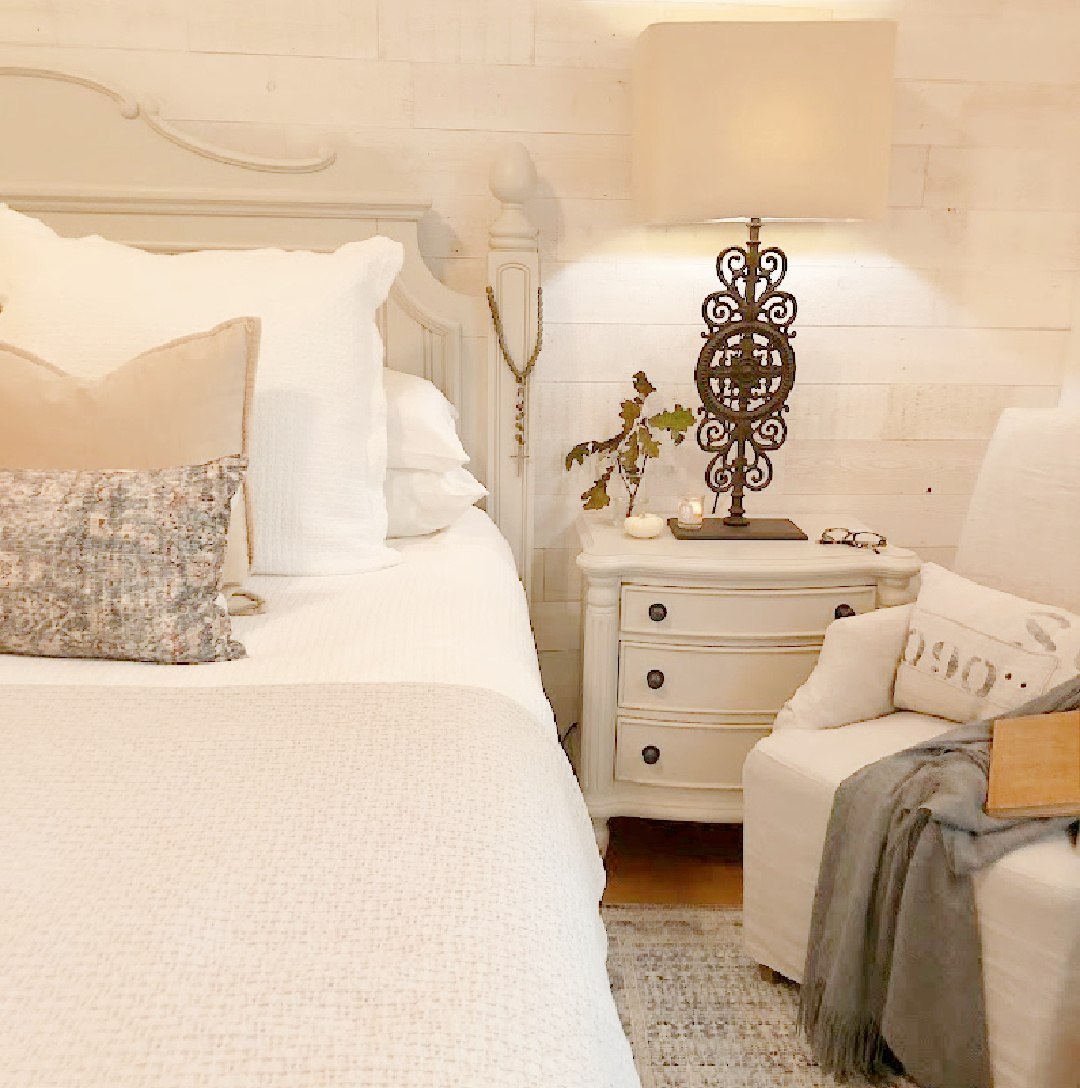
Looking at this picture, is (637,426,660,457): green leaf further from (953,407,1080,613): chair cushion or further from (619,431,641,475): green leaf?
(953,407,1080,613): chair cushion

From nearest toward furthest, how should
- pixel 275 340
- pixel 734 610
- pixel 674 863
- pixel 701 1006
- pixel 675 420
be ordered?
pixel 275 340 < pixel 701 1006 < pixel 734 610 < pixel 675 420 < pixel 674 863

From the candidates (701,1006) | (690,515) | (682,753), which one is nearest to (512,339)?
(690,515)

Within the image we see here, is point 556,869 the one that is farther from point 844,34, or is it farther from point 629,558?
point 844,34

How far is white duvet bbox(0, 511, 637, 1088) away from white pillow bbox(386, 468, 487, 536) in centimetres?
65

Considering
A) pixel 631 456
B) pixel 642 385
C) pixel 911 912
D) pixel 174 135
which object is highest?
pixel 174 135

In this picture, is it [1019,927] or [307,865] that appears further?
[1019,927]

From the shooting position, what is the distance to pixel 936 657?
1.77 m

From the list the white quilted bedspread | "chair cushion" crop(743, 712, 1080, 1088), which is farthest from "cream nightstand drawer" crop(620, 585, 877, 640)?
the white quilted bedspread

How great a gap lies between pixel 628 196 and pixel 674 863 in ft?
4.54

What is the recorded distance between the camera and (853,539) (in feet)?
6.96

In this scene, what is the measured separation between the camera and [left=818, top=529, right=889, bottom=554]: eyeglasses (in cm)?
210

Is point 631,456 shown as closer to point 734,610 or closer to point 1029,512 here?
point 734,610

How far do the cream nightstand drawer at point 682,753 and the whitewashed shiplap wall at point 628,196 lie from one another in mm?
386

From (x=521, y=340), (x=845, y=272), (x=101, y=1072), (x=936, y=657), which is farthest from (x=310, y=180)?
(x=101, y=1072)
